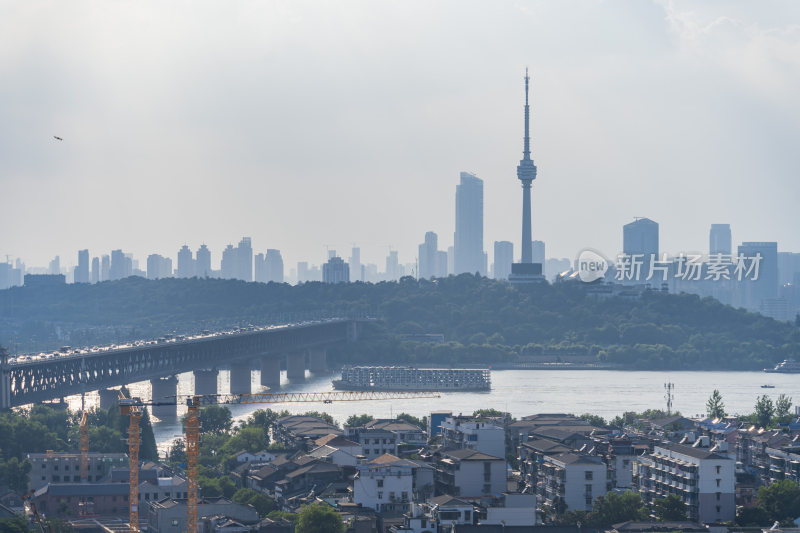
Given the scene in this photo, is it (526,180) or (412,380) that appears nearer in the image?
(412,380)

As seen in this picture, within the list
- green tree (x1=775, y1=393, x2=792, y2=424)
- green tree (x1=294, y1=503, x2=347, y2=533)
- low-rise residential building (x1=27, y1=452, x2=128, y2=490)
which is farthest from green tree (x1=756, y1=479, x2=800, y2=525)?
green tree (x1=775, y1=393, x2=792, y2=424)

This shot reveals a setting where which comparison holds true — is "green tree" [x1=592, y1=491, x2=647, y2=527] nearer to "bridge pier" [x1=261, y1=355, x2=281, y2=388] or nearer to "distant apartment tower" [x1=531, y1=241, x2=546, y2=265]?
"bridge pier" [x1=261, y1=355, x2=281, y2=388]

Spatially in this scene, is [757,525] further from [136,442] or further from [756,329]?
[756,329]

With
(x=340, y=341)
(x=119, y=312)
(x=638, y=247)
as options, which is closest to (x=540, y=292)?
(x=340, y=341)

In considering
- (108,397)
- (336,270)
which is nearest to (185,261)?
(336,270)

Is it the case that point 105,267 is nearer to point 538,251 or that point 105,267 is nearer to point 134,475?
point 538,251
